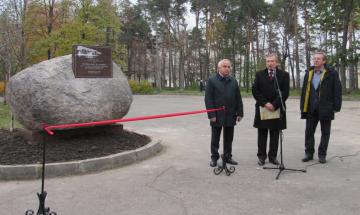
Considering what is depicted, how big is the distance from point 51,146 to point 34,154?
0.42 metres

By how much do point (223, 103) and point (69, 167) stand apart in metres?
2.59

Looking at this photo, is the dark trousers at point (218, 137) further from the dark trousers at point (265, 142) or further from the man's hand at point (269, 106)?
the man's hand at point (269, 106)

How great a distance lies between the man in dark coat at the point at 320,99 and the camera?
6.72 meters

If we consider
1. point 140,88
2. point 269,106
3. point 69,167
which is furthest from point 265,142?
point 140,88

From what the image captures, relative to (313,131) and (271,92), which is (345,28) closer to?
(313,131)

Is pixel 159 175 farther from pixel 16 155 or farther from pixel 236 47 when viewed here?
pixel 236 47

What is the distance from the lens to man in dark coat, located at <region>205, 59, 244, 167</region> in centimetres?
651

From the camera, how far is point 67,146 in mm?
7199

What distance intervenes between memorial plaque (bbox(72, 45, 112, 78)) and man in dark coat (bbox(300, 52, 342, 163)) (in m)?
3.79

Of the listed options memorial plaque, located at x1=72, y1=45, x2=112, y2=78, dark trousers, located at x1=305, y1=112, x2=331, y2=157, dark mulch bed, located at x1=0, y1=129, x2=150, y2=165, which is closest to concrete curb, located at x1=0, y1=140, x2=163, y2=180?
dark mulch bed, located at x1=0, y1=129, x2=150, y2=165

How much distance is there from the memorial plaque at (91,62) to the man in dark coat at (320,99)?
3.79 meters

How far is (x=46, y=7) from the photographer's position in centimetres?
3444

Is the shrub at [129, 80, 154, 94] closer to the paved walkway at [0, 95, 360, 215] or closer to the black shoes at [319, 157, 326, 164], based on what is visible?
the paved walkway at [0, 95, 360, 215]

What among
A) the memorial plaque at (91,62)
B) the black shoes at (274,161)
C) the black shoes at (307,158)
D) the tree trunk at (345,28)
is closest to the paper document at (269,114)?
the black shoes at (274,161)
